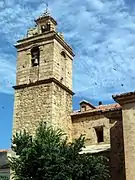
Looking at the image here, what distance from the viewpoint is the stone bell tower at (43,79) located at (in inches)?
891

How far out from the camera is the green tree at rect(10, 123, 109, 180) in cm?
1606

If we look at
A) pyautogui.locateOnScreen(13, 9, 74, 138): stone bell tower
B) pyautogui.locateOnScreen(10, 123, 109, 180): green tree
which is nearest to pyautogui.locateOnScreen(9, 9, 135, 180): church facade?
pyautogui.locateOnScreen(13, 9, 74, 138): stone bell tower

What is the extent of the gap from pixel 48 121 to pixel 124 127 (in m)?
6.29

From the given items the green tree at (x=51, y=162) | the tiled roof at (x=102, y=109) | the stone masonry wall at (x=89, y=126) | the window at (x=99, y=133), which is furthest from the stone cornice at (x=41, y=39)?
the green tree at (x=51, y=162)

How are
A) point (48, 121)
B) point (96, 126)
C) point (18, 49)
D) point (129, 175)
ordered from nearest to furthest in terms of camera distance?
1. point (129, 175)
2. point (48, 121)
3. point (96, 126)
4. point (18, 49)

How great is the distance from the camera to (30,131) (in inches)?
878

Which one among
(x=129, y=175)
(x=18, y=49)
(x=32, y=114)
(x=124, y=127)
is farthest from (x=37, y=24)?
(x=129, y=175)

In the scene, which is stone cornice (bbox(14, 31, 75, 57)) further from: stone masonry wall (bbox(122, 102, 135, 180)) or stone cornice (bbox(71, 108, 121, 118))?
stone masonry wall (bbox(122, 102, 135, 180))

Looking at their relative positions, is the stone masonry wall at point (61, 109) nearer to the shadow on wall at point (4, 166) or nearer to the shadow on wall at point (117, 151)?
the shadow on wall at point (117, 151)

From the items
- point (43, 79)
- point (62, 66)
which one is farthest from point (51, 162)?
point (62, 66)

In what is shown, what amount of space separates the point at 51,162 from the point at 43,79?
798 cm

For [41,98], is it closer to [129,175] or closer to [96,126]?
[96,126]

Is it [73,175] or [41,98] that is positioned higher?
[41,98]

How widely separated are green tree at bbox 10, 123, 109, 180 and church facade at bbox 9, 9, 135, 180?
374cm
